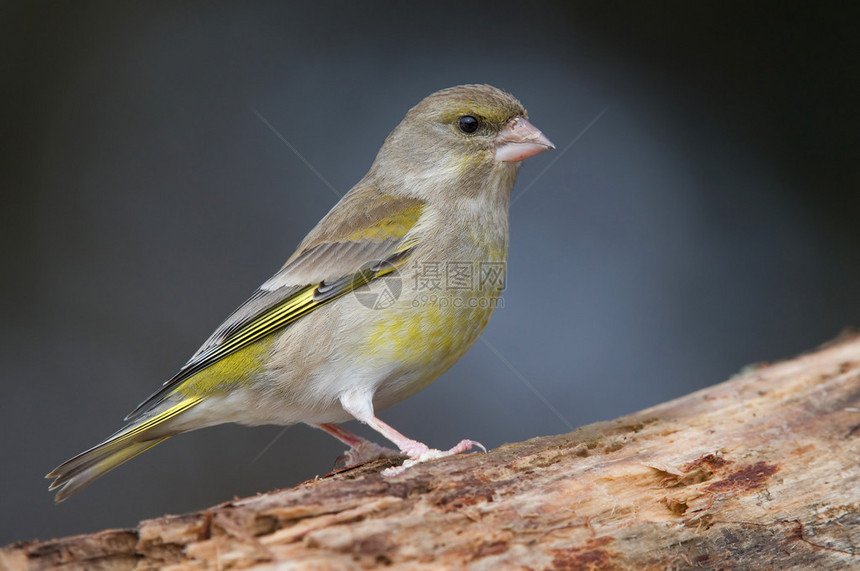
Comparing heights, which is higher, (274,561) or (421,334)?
(421,334)

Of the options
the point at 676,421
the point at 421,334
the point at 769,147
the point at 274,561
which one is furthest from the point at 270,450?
the point at 769,147

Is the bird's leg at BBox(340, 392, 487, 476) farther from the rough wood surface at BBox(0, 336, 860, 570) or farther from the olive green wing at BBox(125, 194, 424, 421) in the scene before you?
the olive green wing at BBox(125, 194, 424, 421)

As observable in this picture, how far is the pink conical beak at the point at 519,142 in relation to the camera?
3.90 meters

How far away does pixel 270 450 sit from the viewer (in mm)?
6203

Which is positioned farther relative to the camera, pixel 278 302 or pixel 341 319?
pixel 278 302

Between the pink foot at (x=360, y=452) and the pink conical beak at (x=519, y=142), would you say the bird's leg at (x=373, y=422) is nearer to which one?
the pink foot at (x=360, y=452)

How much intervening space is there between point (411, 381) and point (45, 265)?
4.08 metres

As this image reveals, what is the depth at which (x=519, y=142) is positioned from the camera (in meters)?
3.96

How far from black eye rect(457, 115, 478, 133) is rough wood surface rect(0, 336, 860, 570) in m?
1.77

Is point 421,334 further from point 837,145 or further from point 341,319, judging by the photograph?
point 837,145

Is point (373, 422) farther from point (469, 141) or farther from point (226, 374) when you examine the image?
point (469, 141)

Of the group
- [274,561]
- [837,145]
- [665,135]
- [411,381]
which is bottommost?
[274,561]

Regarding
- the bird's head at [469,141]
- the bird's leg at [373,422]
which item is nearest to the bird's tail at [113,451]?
the bird's leg at [373,422]

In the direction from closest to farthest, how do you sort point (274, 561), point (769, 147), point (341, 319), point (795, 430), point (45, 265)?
point (274, 561) → point (795, 430) → point (341, 319) → point (45, 265) → point (769, 147)
